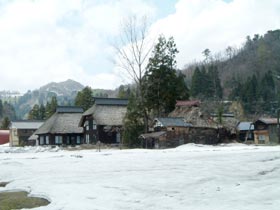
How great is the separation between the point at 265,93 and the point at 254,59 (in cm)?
3490

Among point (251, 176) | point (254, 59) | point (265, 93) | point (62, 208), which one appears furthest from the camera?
point (254, 59)

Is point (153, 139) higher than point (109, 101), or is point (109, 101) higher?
point (109, 101)

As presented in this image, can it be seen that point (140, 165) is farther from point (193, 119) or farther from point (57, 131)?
point (57, 131)

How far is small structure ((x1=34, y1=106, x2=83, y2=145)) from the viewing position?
56219 mm

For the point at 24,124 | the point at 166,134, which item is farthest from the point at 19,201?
the point at 24,124

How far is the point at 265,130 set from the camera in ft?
173

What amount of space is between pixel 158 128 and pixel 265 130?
18399mm

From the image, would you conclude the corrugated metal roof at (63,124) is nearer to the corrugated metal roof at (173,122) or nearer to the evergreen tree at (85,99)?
the evergreen tree at (85,99)

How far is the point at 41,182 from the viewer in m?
12.7

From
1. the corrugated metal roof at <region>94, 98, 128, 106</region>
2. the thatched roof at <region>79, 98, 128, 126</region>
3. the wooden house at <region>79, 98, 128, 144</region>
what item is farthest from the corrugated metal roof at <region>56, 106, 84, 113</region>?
the corrugated metal roof at <region>94, 98, 128, 106</region>

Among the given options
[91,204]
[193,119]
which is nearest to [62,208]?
[91,204]

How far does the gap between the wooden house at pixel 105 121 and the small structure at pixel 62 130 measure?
11.2ft

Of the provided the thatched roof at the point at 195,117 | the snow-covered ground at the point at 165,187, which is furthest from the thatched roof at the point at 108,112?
the snow-covered ground at the point at 165,187

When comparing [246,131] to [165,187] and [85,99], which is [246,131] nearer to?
[85,99]
